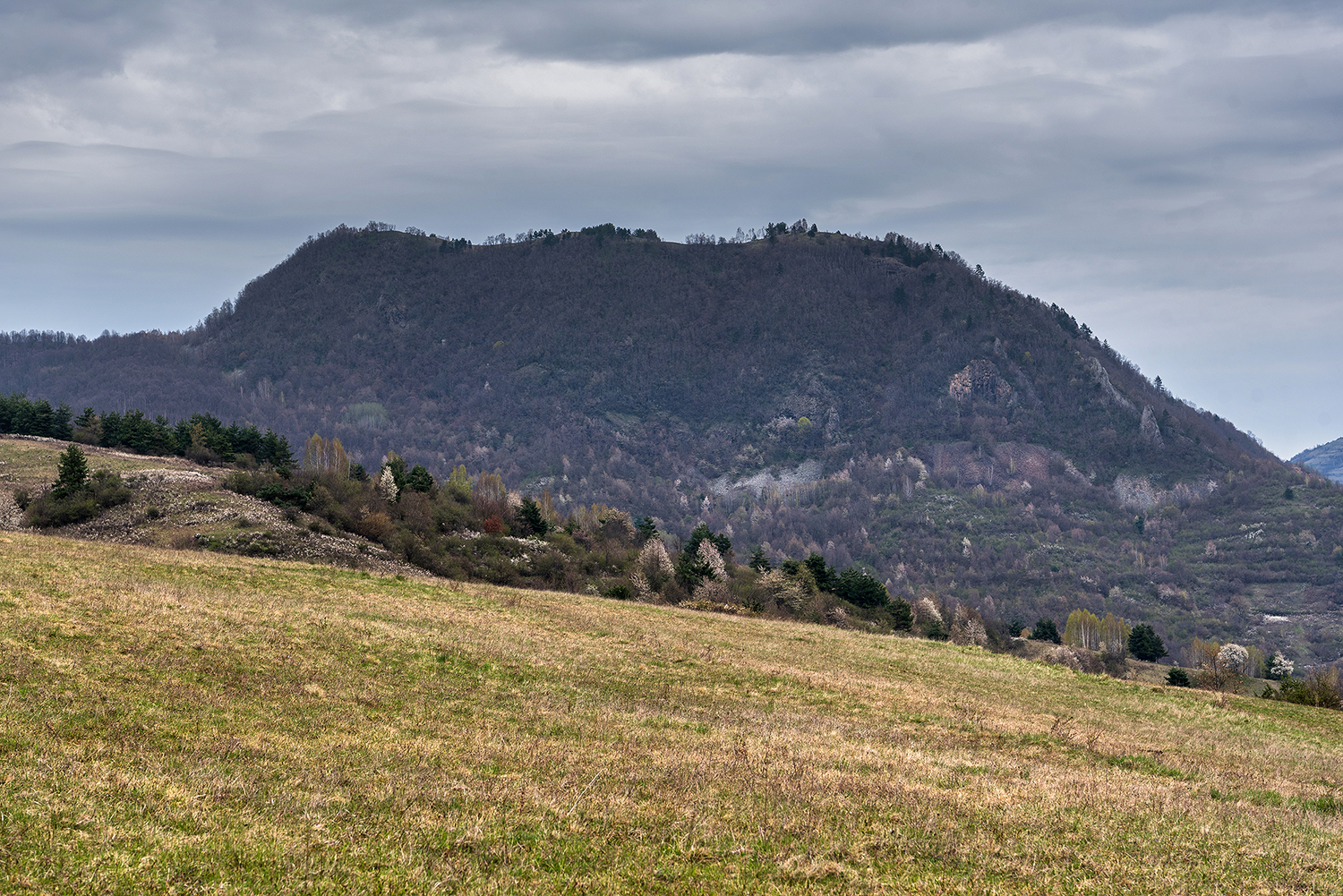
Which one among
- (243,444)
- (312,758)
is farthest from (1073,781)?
(243,444)

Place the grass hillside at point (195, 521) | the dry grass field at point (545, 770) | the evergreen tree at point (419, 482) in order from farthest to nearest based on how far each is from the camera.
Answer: the evergreen tree at point (419, 482), the grass hillside at point (195, 521), the dry grass field at point (545, 770)

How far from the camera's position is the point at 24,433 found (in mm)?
92438

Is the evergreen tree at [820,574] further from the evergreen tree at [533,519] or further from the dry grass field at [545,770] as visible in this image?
the dry grass field at [545,770]

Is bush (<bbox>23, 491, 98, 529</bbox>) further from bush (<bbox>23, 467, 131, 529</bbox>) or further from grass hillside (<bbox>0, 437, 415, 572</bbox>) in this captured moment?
grass hillside (<bbox>0, 437, 415, 572</bbox>)

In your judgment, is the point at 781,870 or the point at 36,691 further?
the point at 36,691

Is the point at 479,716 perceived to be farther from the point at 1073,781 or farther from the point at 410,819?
the point at 1073,781

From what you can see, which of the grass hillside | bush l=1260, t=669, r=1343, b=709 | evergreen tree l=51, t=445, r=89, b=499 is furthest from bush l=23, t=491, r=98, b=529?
bush l=1260, t=669, r=1343, b=709

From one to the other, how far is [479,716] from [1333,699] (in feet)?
139

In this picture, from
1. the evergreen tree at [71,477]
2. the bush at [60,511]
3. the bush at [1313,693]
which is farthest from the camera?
the evergreen tree at [71,477]

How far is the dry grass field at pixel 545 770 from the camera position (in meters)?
12.1

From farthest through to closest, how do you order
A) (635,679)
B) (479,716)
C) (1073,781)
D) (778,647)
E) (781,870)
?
(778,647) < (635,679) < (479,716) < (1073,781) < (781,870)

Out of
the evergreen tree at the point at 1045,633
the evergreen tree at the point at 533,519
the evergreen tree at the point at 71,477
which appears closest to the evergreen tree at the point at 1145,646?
the evergreen tree at the point at 1045,633

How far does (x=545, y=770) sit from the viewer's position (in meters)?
17.0

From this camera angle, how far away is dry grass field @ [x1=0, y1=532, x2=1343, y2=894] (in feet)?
39.9
